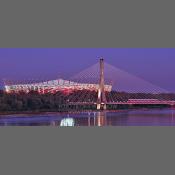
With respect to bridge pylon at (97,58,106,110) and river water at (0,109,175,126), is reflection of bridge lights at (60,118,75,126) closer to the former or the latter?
river water at (0,109,175,126)

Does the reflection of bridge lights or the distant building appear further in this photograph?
the distant building

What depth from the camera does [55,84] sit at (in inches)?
435

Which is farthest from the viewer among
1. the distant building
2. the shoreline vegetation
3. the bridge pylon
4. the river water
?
the bridge pylon

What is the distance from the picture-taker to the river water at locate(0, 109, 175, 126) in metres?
10.6

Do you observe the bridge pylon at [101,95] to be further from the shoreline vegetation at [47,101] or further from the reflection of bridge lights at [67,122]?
the reflection of bridge lights at [67,122]

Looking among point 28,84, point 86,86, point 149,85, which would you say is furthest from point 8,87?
point 149,85

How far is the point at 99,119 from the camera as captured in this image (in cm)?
1097

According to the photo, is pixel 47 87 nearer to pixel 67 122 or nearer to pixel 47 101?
pixel 47 101

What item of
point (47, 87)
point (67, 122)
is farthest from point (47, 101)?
point (67, 122)

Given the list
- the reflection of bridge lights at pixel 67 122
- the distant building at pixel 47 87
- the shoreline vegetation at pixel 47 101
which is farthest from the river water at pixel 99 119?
the distant building at pixel 47 87

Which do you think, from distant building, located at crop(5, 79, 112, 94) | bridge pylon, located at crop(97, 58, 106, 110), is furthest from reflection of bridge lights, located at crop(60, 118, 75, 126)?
bridge pylon, located at crop(97, 58, 106, 110)

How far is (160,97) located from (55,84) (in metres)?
1.80

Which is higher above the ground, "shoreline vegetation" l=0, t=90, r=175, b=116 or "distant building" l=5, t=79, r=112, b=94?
"distant building" l=5, t=79, r=112, b=94

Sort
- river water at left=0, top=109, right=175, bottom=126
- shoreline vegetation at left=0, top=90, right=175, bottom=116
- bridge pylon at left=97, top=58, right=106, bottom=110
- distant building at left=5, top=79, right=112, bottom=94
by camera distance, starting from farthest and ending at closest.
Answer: bridge pylon at left=97, top=58, right=106, bottom=110, shoreline vegetation at left=0, top=90, right=175, bottom=116, distant building at left=5, top=79, right=112, bottom=94, river water at left=0, top=109, right=175, bottom=126
